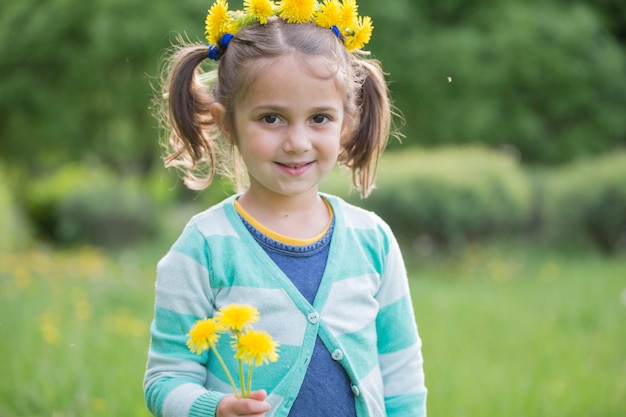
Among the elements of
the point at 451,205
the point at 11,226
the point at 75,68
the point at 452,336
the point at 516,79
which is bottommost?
the point at 11,226

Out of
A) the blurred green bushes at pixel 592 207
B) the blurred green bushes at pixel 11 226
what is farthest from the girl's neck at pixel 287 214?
the blurred green bushes at pixel 11 226

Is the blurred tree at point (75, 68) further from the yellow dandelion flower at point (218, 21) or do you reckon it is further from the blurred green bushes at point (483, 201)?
the yellow dandelion flower at point (218, 21)

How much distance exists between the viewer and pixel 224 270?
1.65 metres

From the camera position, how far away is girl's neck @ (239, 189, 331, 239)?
5.75 ft

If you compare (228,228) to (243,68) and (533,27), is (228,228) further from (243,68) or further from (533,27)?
(533,27)

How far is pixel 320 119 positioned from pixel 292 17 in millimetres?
231

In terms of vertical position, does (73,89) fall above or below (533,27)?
below

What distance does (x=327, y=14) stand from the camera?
1727mm

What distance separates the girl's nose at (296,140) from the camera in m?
1.62

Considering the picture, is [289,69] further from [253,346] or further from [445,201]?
[445,201]

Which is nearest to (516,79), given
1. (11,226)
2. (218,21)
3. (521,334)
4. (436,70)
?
(436,70)

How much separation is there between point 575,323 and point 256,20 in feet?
11.3

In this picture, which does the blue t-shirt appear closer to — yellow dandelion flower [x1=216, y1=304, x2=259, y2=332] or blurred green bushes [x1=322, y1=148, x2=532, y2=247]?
yellow dandelion flower [x1=216, y1=304, x2=259, y2=332]

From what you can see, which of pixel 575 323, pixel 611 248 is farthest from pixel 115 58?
pixel 575 323
